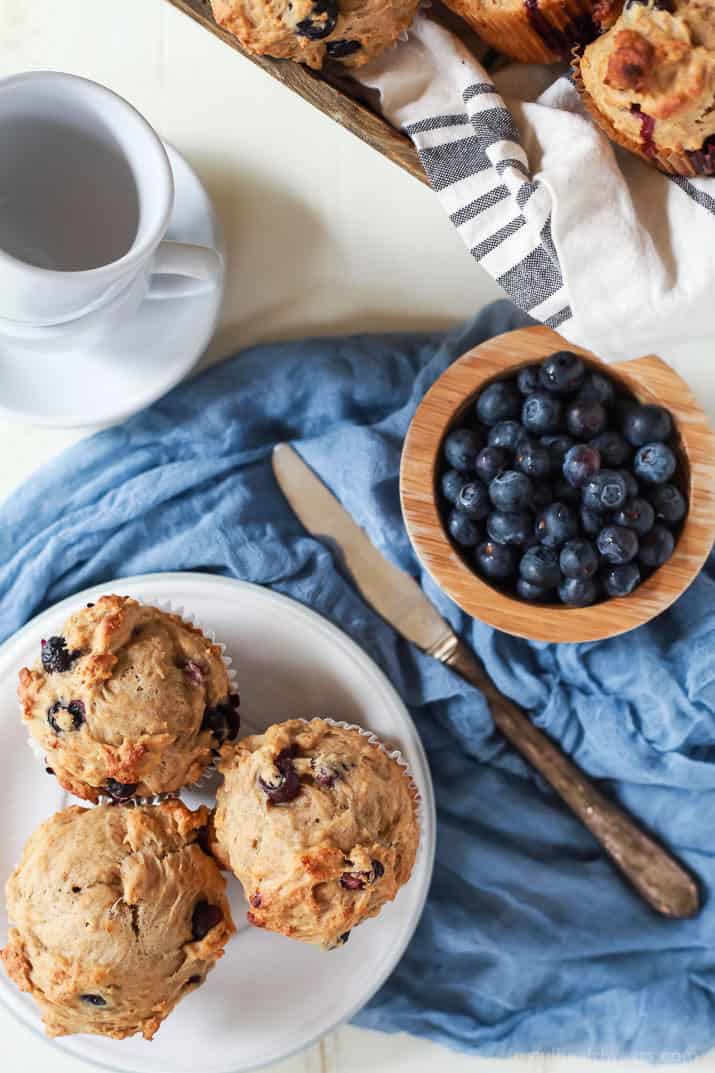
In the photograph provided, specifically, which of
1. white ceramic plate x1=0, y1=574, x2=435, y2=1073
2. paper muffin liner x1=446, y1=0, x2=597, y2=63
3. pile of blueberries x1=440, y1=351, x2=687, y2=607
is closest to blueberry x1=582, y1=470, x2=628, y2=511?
pile of blueberries x1=440, y1=351, x2=687, y2=607

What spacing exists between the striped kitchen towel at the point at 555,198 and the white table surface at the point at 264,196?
0.43 meters

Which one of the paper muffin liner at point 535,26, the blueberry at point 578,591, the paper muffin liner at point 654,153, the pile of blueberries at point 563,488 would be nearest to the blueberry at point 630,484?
the pile of blueberries at point 563,488

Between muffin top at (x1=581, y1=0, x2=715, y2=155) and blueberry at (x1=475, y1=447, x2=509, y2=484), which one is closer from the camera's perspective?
muffin top at (x1=581, y1=0, x2=715, y2=155)

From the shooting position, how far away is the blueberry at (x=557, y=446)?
1332 mm

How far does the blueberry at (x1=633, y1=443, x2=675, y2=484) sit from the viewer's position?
4.27ft

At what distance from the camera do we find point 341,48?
1.03m

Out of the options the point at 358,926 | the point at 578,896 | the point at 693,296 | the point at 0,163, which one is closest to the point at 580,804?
the point at 578,896

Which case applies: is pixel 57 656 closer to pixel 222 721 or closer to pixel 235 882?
pixel 222 721

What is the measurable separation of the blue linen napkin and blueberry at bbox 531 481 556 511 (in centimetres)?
21

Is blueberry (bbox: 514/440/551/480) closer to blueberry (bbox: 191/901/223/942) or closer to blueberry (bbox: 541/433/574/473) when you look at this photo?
blueberry (bbox: 541/433/574/473)

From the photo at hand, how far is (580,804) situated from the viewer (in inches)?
58.3

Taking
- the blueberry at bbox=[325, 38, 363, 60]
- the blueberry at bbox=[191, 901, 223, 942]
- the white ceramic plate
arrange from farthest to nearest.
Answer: the white ceramic plate, the blueberry at bbox=[191, 901, 223, 942], the blueberry at bbox=[325, 38, 363, 60]

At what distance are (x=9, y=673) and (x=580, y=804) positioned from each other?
0.79m

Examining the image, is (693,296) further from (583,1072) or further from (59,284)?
(583,1072)
